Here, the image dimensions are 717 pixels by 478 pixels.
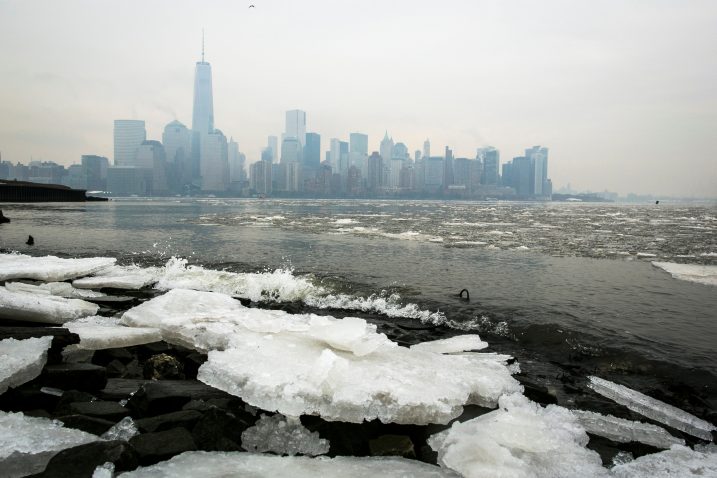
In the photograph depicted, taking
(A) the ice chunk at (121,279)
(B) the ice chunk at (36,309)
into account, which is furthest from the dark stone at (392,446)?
(A) the ice chunk at (121,279)

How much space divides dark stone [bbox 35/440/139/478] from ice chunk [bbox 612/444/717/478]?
3.77 m

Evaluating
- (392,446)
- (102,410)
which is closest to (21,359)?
(102,410)

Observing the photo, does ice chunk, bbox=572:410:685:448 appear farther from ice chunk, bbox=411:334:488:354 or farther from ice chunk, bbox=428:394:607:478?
ice chunk, bbox=411:334:488:354

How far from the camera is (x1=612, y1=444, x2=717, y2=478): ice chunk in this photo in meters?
3.53

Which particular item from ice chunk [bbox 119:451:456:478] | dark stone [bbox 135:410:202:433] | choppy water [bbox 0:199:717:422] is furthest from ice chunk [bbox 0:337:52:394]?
choppy water [bbox 0:199:717:422]

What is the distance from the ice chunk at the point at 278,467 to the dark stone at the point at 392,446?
0.12 m

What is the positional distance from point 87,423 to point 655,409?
5875mm

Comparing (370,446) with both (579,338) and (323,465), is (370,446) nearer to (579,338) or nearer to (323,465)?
(323,465)

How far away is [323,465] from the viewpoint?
3.38 m

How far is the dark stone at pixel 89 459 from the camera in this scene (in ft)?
9.61

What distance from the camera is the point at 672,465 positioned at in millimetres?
3678

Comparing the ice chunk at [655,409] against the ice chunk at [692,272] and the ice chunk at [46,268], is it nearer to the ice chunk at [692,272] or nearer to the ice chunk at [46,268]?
the ice chunk at [692,272]

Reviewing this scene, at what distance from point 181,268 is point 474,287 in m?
8.28

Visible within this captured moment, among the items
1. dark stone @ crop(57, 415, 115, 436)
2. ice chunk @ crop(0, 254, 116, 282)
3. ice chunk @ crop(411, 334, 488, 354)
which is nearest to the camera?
dark stone @ crop(57, 415, 115, 436)
